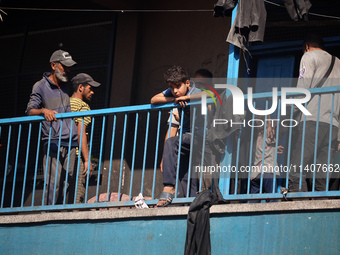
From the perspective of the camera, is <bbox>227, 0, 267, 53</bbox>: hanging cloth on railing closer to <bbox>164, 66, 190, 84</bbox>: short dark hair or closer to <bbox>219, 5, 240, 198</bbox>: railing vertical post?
<bbox>219, 5, 240, 198</bbox>: railing vertical post

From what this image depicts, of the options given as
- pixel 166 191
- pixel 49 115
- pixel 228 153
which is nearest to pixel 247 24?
pixel 228 153

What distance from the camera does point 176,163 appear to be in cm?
691

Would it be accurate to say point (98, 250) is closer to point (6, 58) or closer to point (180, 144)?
point (180, 144)

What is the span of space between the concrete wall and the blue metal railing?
137 mm

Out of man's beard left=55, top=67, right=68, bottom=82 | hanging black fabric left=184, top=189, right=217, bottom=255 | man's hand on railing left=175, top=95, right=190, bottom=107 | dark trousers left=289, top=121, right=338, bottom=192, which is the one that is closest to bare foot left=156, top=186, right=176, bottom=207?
hanging black fabric left=184, top=189, right=217, bottom=255

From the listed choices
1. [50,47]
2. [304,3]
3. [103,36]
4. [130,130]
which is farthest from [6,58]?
[304,3]

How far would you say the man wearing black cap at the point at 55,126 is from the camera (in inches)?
301

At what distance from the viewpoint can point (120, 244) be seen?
693cm

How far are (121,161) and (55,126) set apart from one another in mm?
1106

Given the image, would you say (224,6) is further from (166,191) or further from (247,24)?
(166,191)

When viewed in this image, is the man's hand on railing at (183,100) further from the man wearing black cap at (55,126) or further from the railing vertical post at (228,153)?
the man wearing black cap at (55,126)

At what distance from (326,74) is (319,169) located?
1042mm

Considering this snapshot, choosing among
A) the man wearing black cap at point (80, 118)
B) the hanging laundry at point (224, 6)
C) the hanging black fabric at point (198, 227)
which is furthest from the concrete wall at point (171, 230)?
the hanging laundry at point (224, 6)

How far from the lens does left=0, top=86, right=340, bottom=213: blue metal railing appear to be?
6.72m
